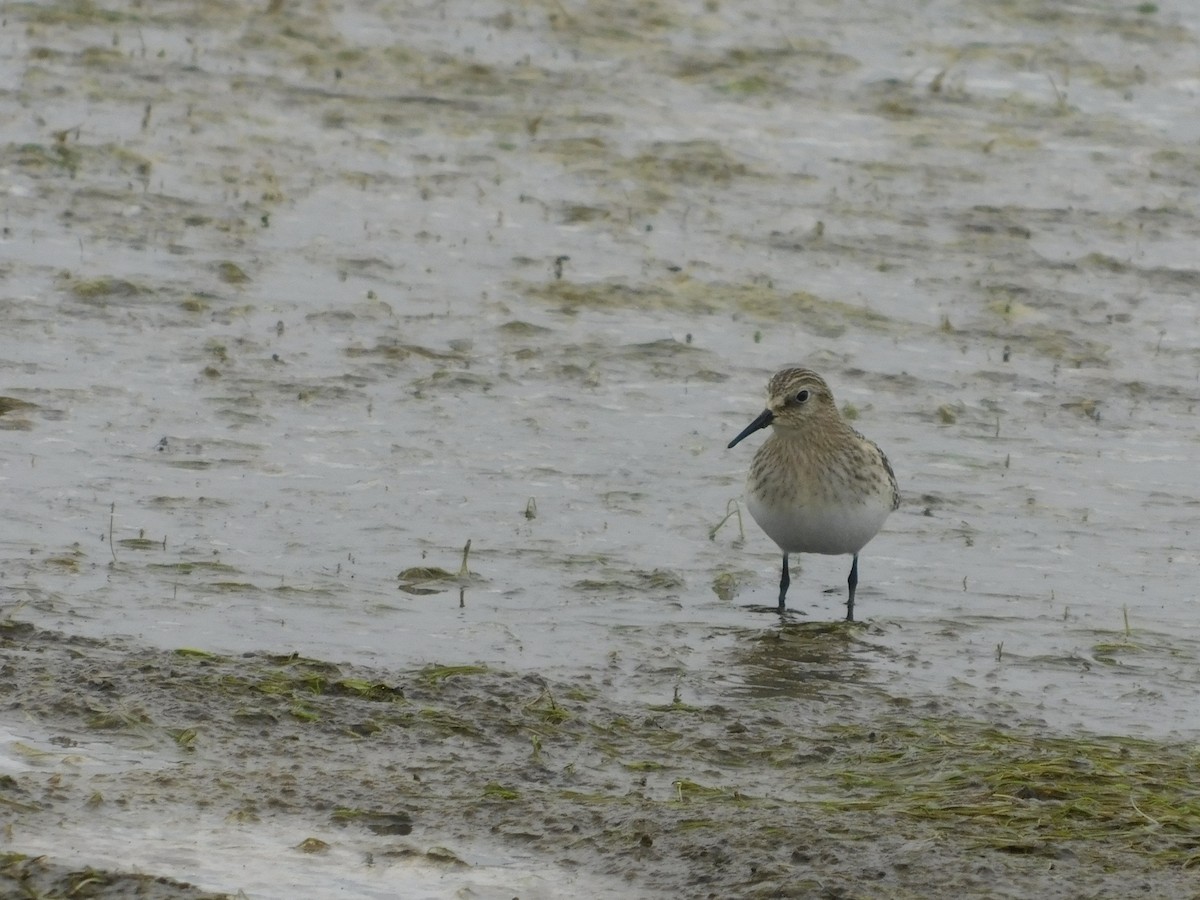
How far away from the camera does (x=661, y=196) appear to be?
59.6 feet

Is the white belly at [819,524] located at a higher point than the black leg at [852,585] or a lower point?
higher

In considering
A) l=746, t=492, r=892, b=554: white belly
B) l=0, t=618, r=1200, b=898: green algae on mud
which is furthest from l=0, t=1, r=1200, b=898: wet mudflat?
l=746, t=492, r=892, b=554: white belly

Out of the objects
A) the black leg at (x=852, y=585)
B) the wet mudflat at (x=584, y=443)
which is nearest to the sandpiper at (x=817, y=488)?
the black leg at (x=852, y=585)

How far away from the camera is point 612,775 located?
8.34 m

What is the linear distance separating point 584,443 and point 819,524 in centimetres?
262

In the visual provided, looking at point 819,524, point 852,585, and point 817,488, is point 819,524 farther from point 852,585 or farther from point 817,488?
point 852,585

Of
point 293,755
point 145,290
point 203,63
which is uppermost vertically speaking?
point 203,63

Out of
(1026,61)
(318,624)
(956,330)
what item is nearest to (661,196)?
(956,330)

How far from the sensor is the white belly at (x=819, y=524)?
36.1 ft

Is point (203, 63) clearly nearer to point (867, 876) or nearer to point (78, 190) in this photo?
point (78, 190)

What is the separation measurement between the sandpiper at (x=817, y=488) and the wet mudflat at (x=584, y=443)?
0.40 meters

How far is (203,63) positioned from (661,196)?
4964 millimetres

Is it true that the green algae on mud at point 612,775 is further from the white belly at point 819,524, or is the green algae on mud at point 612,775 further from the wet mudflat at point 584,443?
the white belly at point 819,524

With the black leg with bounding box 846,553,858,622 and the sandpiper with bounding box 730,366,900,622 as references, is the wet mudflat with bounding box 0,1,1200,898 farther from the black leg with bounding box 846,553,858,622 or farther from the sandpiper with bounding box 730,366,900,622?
the sandpiper with bounding box 730,366,900,622
